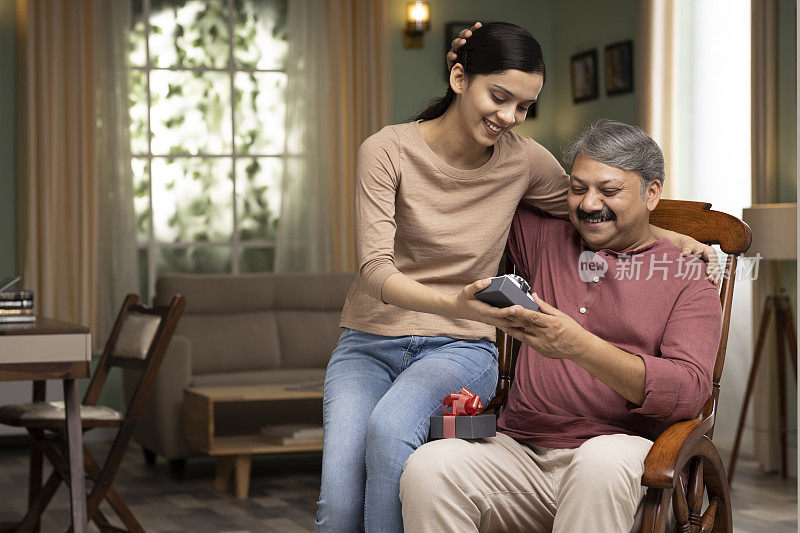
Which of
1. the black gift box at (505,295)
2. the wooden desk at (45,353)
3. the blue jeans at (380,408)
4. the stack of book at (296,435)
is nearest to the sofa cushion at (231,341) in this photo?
the stack of book at (296,435)

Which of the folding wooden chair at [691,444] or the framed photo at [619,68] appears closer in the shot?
the folding wooden chair at [691,444]

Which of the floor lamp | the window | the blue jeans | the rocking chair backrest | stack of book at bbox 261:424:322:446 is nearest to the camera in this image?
the blue jeans

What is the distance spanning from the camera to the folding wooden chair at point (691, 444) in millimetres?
1821

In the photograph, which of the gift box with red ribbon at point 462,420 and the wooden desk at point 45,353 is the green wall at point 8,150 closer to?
the wooden desk at point 45,353

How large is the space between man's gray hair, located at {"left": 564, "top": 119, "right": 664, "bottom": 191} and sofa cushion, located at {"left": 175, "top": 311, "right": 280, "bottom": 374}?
140 inches

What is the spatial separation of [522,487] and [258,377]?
340 centimetres

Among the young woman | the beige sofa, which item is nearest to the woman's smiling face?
the young woman

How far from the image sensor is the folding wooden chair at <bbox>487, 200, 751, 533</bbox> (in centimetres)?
182

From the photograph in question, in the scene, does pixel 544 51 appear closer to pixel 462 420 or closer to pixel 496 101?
pixel 496 101

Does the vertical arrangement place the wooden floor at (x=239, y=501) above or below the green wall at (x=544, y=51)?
below

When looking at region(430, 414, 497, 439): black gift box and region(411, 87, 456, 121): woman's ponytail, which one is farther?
region(411, 87, 456, 121): woman's ponytail

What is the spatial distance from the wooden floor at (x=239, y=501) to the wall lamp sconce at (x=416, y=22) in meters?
2.94

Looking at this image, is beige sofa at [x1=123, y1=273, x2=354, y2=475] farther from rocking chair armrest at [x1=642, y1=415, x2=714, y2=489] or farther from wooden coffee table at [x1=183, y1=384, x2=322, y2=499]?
rocking chair armrest at [x1=642, y1=415, x2=714, y2=489]

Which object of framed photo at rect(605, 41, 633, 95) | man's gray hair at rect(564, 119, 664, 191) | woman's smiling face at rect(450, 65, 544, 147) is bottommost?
man's gray hair at rect(564, 119, 664, 191)
